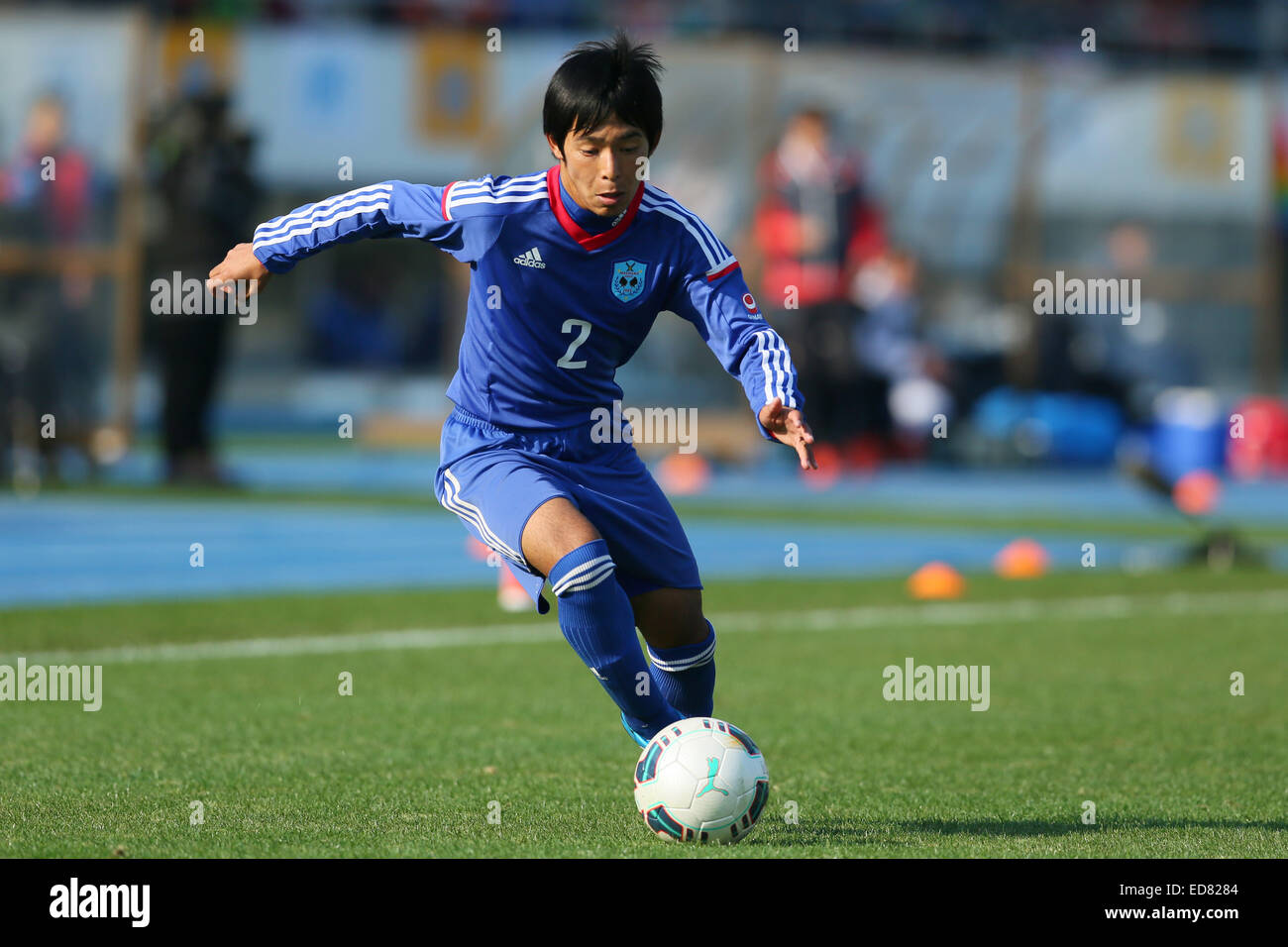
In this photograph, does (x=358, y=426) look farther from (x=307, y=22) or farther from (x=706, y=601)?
(x=706, y=601)

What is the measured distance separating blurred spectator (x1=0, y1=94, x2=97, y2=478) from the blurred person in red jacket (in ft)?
21.7

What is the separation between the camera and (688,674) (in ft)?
17.8

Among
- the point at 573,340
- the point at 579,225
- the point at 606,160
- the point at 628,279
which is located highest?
the point at 606,160

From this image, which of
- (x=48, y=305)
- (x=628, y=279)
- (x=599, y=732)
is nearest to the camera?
(x=628, y=279)

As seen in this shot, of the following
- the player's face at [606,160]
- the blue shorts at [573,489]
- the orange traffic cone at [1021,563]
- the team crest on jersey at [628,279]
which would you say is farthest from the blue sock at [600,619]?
the orange traffic cone at [1021,563]

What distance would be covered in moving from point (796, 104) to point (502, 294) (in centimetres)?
1534

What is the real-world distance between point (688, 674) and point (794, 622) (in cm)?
459

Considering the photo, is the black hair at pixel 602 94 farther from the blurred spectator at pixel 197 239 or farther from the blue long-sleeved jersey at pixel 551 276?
the blurred spectator at pixel 197 239

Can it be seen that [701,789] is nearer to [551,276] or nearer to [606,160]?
[551,276]

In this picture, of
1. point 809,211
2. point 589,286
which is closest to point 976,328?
point 809,211

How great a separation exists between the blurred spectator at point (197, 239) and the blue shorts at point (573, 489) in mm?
10829

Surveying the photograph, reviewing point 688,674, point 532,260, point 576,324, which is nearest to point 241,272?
point 532,260

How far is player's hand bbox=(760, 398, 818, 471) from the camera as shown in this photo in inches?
187

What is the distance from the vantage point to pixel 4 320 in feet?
53.6
